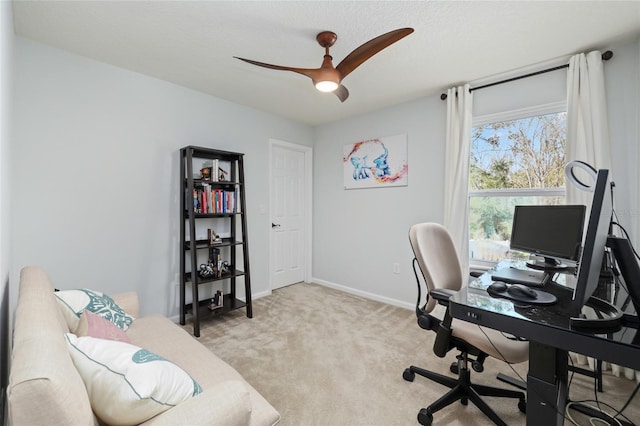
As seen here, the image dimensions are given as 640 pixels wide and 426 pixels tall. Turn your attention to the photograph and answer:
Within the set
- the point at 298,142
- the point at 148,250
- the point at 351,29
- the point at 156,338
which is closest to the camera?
the point at 156,338

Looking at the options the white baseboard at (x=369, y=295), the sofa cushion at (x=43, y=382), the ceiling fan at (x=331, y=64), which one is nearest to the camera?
the sofa cushion at (x=43, y=382)

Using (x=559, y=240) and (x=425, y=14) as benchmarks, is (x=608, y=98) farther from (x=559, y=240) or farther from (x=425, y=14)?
(x=425, y=14)

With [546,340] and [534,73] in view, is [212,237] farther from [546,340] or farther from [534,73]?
[534,73]

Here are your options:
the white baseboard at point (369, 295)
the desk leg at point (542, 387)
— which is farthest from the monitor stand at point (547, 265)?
the white baseboard at point (369, 295)

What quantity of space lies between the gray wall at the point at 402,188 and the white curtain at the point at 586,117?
113mm

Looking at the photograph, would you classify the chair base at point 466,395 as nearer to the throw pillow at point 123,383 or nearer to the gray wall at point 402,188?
the throw pillow at point 123,383

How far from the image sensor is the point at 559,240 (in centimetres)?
172

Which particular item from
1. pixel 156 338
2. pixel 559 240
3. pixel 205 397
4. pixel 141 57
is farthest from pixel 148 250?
pixel 559 240

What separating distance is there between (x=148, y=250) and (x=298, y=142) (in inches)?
95.6

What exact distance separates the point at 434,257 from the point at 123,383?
5.54ft

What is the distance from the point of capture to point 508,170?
2711 millimetres

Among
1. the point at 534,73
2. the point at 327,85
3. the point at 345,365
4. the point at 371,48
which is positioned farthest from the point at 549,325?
the point at 534,73

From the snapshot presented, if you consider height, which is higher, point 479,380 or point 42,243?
point 42,243

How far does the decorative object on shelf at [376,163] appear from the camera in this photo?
338 cm
